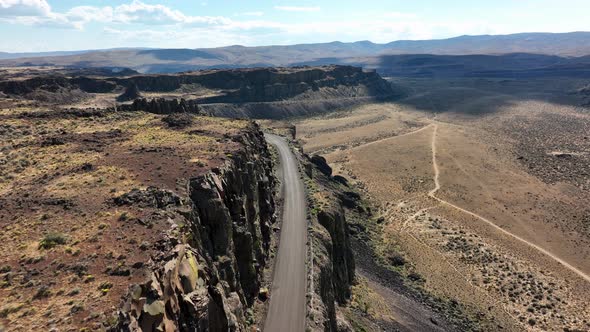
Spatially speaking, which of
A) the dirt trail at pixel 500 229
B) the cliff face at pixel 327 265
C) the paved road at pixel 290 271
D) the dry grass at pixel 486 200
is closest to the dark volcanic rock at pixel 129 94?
the dry grass at pixel 486 200

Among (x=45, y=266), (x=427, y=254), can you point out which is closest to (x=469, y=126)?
(x=427, y=254)

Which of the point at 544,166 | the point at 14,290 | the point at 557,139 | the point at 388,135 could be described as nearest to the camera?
the point at 14,290

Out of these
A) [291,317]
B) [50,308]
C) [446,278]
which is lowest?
[446,278]

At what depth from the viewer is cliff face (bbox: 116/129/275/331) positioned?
16453 mm

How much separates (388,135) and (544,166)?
153 feet

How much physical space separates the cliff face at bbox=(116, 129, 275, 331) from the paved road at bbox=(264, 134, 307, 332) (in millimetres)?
1737

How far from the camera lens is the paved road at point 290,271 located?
92.6 ft

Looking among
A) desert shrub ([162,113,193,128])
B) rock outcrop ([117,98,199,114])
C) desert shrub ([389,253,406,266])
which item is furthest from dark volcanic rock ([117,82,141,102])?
desert shrub ([389,253,406,266])

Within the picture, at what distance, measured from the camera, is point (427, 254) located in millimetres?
57031

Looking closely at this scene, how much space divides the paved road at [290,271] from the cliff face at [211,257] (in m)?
1.74

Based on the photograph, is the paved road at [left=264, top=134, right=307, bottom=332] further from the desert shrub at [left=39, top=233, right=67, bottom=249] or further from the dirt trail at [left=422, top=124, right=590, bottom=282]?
the dirt trail at [left=422, top=124, right=590, bottom=282]

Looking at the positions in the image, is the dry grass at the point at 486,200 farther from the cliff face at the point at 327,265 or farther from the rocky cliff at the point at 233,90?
the rocky cliff at the point at 233,90

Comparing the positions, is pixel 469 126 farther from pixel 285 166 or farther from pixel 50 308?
pixel 50 308

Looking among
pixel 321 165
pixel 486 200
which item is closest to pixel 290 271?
pixel 321 165
